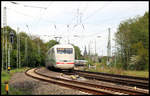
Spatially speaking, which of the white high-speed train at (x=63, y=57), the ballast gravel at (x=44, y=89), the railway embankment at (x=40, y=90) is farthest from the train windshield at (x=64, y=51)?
the railway embankment at (x=40, y=90)

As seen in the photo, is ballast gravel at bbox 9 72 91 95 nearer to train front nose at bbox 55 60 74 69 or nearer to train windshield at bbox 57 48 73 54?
train front nose at bbox 55 60 74 69

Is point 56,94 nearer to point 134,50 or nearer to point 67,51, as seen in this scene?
point 67,51

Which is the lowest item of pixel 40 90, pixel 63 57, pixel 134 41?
pixel 40 90

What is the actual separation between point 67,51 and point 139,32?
587 inches

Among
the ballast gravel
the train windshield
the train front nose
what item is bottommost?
the ballast gravel

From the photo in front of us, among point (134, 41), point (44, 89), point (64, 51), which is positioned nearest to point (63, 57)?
point (64, 51)

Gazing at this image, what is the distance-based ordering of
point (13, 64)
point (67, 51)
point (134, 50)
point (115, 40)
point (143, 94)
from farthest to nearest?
point (115, 40) → point (13, 64) → point (134, 50) → point (67, 51) → point (143, 94)

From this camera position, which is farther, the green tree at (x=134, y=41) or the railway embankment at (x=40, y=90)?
the green tree at (x=134, y=41)

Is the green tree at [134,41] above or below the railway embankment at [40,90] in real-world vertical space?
above

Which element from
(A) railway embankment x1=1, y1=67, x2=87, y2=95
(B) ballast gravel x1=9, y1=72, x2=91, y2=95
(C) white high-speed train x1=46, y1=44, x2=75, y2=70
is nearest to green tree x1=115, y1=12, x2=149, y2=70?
(C) white high-speed train x1=46, y1=44, x2=75, y2=70

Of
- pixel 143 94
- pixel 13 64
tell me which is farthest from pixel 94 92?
pixel 13 64

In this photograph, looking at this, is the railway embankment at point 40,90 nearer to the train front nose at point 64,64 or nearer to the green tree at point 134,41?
the train front nose at point 64,64

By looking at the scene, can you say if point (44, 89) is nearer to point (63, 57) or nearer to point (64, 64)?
point (64, 64)

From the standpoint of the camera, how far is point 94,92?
36.6 ft
